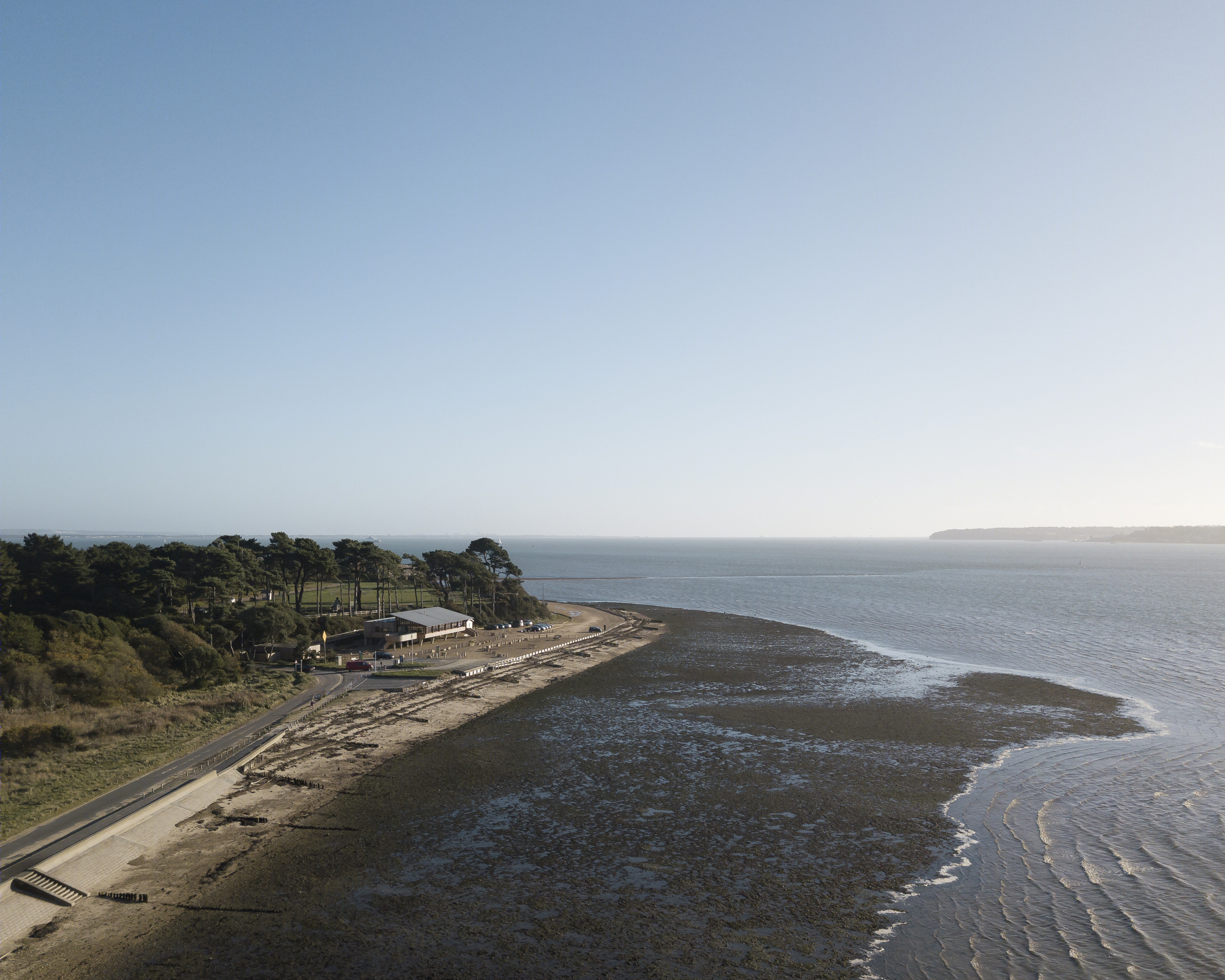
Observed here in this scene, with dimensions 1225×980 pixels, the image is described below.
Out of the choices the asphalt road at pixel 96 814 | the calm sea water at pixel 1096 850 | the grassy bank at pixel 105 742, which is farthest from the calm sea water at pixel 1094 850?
the grassy bank at pixel 105 742

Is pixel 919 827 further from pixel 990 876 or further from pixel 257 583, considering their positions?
pixel 257 583

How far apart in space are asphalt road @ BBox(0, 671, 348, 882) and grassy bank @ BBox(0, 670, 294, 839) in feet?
1.95

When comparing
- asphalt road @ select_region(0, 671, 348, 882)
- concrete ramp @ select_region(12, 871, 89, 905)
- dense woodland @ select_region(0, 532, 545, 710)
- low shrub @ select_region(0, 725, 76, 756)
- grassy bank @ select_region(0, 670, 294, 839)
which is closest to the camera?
concrete ramp @ select_region(12, 871, 89, 905)

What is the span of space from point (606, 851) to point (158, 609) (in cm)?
5858

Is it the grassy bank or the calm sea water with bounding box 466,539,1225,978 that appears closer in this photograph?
the calm sea water with bounding box 466,539,1225,978

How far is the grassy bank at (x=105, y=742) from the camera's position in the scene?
104ft

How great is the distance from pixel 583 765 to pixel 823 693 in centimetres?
2839

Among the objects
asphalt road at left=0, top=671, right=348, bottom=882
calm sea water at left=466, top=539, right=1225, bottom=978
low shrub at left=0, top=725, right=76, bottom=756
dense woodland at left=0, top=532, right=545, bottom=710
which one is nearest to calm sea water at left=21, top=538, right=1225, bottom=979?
calm sea water at left=466, top=539, right=1225, bottom=978

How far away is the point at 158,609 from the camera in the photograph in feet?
227

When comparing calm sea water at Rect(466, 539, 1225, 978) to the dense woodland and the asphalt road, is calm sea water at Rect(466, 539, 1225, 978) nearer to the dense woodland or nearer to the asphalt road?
the asphalt road

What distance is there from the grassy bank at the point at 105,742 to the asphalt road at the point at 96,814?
23.4 inches

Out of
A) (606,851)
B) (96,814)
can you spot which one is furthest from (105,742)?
(606,851)

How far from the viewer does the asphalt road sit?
25423 mm

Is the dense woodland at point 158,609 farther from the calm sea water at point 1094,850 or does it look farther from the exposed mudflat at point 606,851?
the calm sea water at point 1094,850
